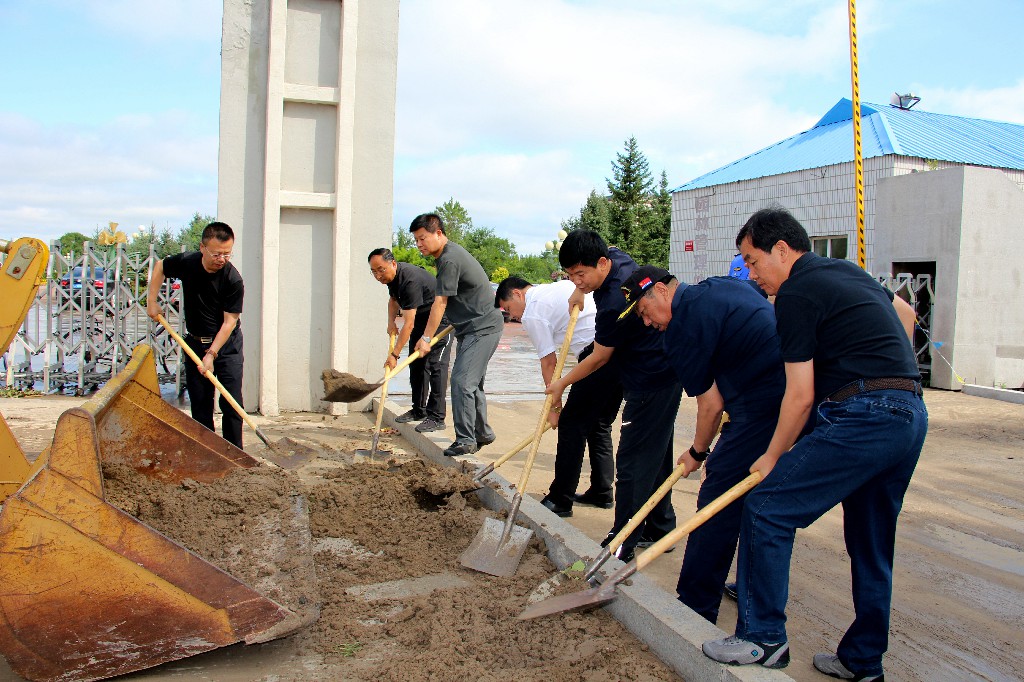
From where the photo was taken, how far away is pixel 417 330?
7.50 metres

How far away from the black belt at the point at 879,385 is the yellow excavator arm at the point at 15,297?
142 inches

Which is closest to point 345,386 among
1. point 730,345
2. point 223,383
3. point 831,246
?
point 223,383

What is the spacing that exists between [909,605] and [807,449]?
5.00 feet

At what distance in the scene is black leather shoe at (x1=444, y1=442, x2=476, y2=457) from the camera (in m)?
5.86

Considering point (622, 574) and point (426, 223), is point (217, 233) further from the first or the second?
point (622, 574)

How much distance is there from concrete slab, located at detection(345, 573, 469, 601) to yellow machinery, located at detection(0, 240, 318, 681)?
65cm

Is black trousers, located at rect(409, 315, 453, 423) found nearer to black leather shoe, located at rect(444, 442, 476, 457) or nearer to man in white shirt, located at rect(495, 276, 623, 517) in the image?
black leather shoe, located at rect(444, 442, 476, 457)

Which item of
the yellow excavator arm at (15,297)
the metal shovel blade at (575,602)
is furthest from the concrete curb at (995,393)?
the yellow excavator arm at (15,297)

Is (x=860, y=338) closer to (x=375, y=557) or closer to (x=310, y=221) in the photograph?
(x=375, y=557)

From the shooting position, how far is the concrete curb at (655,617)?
2547mm

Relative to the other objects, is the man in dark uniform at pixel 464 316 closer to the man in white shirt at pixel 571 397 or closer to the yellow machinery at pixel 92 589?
the man in white shirt at pixel 571 397

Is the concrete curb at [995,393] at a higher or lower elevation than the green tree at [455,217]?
lower

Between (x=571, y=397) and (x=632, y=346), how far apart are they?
0.80m

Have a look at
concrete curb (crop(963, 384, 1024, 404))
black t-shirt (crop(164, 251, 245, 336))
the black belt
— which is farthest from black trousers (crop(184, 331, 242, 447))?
concrete curb (crop(963, 384, 1024, 404))
